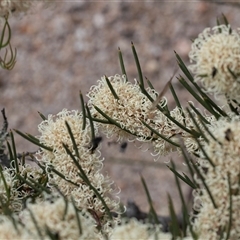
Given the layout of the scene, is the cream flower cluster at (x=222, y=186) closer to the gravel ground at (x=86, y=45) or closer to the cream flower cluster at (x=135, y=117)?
the cream flower cluster at (x=135, y=117)

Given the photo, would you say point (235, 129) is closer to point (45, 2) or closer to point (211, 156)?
point (211, 156)

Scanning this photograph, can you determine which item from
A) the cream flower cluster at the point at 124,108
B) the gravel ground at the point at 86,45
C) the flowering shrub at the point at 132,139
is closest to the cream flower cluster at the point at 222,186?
the flowering shrub at the point at 132,139

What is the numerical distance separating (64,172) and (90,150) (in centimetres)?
2

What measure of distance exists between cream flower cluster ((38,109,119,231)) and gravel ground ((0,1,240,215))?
0.98 meters

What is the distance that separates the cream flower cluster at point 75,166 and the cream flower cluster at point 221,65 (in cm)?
9

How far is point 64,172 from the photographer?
37 centimetres

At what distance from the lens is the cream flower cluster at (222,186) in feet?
0.94

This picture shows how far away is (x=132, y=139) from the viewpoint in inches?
16.3

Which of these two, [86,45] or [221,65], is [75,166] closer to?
[221,65]

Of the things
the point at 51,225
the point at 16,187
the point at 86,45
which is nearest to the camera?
the point at 51,225

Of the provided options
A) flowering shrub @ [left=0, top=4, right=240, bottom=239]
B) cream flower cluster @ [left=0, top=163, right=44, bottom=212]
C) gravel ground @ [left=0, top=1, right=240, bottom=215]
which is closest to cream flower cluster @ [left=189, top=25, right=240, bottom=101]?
flowering shrub @ [left=0, top=4, right=240, bottom=239]

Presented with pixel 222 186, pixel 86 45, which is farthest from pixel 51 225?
pixel 86 45

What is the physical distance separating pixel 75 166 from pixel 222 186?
108 mm

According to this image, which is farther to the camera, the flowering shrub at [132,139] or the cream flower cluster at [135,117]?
the cream flower cluster at [135,117]
